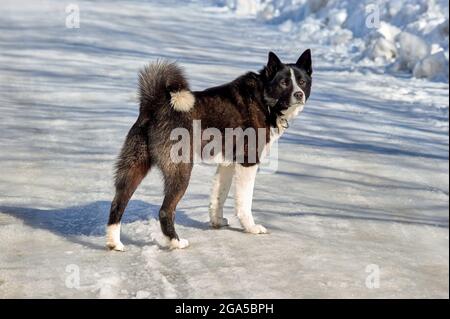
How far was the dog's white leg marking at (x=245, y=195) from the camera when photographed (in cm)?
681

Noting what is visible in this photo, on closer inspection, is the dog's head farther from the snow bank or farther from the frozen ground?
the snow bank

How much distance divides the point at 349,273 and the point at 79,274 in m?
1.97

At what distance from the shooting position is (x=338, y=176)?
9297mm

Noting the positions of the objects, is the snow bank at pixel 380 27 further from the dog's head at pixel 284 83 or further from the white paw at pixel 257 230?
the white paw at pixel 257 230

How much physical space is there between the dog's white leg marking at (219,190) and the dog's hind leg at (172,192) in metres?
0.71

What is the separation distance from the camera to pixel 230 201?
8.18 m

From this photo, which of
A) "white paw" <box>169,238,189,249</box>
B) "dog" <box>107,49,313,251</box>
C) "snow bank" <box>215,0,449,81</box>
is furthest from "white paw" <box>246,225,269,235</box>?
"snow bank" <box>215,0,449,81</box>

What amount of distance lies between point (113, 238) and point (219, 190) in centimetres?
114

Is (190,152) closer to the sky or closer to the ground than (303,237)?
closer to the sky

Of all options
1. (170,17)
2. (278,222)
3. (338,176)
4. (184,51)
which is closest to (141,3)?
(170,17)

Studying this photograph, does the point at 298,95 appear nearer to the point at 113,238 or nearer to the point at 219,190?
the point at 219,190

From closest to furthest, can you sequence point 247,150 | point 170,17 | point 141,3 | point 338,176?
1. point 247,150
2. point 338,176
3. point 170,17
4. point 141,3

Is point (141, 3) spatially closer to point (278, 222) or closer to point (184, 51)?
point (184, 51)

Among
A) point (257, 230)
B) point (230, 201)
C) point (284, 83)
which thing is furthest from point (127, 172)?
point (230, 201)
